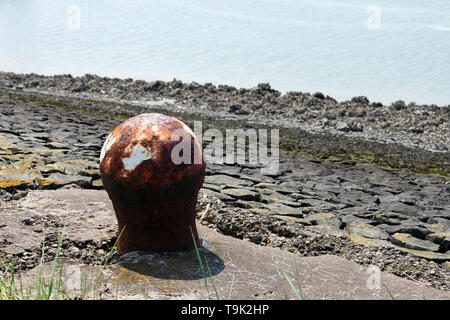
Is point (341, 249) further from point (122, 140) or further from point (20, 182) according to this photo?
point (20, 182)

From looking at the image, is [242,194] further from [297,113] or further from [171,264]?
[297,113]

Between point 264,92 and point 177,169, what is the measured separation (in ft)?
64.4

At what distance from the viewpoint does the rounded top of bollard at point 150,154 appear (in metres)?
3.57

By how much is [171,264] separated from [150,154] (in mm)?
865

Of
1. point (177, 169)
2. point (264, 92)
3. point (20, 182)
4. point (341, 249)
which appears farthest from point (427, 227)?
point (264, 92)

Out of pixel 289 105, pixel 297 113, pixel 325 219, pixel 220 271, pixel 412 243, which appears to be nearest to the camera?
pixel 220 271

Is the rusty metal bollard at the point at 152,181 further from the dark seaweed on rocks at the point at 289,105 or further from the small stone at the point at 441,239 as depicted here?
the dark seaweed on rocks at the point at 289,105

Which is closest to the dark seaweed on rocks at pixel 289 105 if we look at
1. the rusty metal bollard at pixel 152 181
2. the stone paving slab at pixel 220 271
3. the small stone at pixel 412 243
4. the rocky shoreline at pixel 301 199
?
the rocky shoreline at pixel 301 199

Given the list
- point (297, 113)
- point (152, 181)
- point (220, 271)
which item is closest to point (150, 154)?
point (152, 181)

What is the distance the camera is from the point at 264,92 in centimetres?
2283

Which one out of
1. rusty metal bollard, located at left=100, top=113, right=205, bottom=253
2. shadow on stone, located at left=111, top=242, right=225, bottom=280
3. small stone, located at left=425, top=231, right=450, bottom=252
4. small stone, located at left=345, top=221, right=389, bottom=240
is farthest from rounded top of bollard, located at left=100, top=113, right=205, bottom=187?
small stone, located at left=425, top=231, right=450, bottom=252

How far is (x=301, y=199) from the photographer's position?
6555 millimetres

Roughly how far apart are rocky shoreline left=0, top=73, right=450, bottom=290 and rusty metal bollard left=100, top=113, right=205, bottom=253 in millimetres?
477
